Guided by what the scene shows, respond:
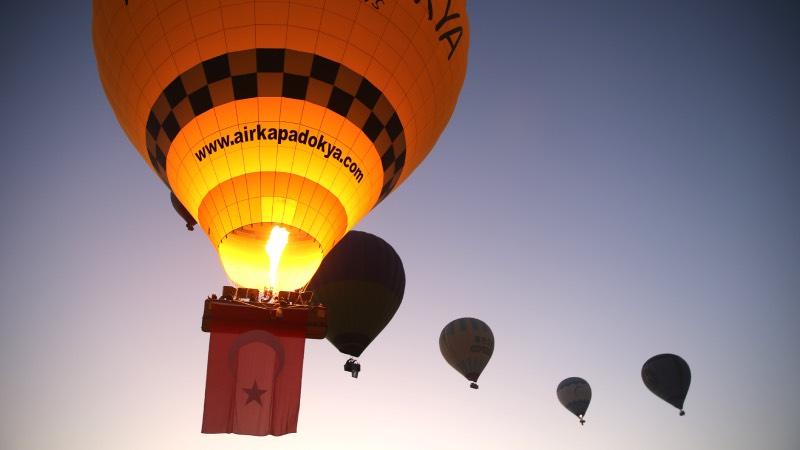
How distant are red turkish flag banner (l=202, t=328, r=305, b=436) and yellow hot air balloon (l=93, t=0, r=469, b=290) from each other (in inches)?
40.7

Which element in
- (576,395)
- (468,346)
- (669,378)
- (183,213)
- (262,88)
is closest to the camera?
(262,88)

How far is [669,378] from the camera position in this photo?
23.4 m

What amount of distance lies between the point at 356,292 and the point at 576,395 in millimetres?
15914

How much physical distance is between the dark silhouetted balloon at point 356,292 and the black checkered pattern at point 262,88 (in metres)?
8.75

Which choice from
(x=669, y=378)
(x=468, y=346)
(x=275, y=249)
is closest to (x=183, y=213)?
(x=275, y=249)

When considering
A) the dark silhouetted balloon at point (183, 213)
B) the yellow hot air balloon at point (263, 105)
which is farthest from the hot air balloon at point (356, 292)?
the yellow hot air balloon at point (263, 105)

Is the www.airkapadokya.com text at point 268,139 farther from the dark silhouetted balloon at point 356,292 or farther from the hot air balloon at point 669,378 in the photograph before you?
the hot air balloon at point 669,378

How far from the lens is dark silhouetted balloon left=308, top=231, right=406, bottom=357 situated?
14602 mm

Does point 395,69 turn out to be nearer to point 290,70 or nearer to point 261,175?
point 290,70

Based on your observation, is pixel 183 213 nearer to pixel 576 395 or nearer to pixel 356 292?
pixel 356 292

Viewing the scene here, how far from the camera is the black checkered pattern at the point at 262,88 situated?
570cm

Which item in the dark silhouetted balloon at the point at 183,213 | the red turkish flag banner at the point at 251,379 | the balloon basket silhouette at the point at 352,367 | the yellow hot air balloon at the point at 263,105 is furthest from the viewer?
the balloon basket silhouette at the point at 352,367

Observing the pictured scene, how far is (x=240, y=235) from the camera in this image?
19.2 ft

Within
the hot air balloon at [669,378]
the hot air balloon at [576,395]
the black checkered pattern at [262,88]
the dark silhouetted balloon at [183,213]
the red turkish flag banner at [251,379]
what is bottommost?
the hot air balloon at [576,395]
